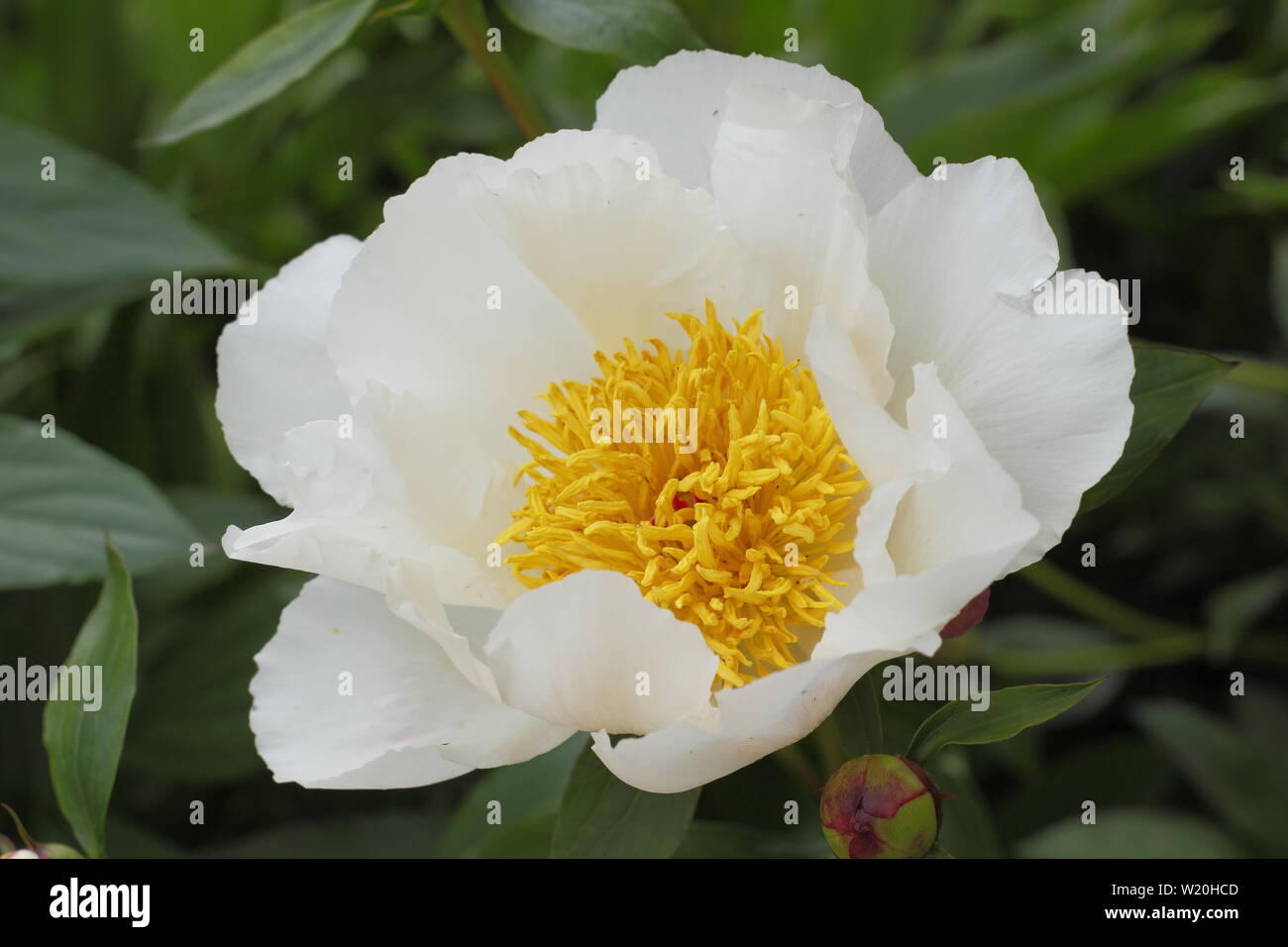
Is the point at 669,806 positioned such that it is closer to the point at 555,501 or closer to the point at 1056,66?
the point at 555,501

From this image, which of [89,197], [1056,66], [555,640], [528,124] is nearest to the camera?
[555,640]

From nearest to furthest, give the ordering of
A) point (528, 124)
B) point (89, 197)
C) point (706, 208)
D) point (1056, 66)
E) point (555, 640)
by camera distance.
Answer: point (555, 640)
point (706, 208)
point (528, 124)
point (89, 197)
point (1056, 66)

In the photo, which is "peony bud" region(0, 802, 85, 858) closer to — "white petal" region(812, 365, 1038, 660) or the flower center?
the flower center

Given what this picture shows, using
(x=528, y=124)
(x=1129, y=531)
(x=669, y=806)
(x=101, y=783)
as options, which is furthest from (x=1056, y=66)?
(x=101, y=783)

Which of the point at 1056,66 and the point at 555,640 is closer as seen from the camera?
the point at 555,640

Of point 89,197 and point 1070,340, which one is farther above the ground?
point 89,197

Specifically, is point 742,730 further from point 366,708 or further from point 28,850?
point 28,850

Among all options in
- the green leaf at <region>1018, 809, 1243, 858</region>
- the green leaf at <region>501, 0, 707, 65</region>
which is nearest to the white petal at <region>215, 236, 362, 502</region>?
the green leaf at <region>501, 0, 707, 65</region>

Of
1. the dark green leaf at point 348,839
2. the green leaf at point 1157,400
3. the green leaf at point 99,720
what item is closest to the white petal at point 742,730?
the green leaf at point 1157,400

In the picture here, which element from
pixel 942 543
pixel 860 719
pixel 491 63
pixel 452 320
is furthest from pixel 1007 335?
pixel 491 63
